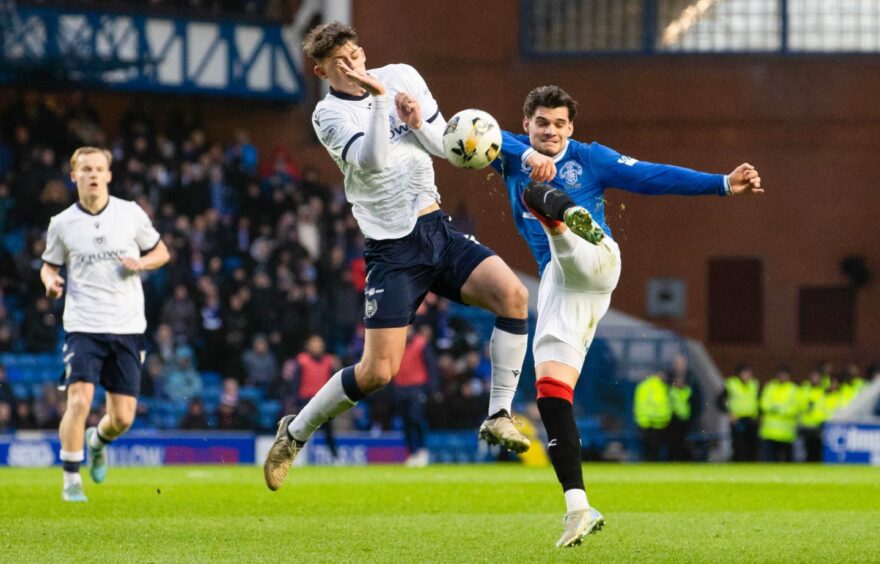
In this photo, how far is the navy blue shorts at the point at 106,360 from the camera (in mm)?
11086

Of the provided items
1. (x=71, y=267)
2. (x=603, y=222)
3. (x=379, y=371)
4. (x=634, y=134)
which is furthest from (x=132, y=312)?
(x=634, y=134)

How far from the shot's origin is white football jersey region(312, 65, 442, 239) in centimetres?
828

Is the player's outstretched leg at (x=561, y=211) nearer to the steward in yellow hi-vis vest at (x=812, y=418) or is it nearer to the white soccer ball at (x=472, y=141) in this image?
the white soccer ball at (x=472, y=141)

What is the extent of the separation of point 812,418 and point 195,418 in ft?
28.7

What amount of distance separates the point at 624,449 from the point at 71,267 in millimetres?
12490

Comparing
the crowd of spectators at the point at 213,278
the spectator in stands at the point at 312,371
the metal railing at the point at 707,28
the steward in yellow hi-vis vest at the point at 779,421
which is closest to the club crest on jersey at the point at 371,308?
the spectator in stands at the point at 312,371

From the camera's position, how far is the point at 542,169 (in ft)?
25.1

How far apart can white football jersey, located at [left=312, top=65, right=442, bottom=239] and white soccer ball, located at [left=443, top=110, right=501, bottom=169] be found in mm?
467

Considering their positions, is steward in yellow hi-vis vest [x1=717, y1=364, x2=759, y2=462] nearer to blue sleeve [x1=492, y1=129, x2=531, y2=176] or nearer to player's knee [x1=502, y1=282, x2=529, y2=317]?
player's knee [x1=502, y1=282, x2=529, y2=317]

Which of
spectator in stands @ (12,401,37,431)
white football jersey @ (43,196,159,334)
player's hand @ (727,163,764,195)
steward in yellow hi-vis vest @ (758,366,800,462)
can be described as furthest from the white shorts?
steward in yellow hi-vis vest @ (758,366,800,462)

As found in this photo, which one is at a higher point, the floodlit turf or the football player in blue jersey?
the football player in blue jersey

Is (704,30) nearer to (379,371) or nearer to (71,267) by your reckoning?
(71,267)

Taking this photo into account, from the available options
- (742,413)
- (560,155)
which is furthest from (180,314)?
(560,155)

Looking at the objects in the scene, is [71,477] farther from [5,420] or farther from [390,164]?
[5,420]
